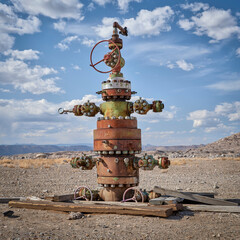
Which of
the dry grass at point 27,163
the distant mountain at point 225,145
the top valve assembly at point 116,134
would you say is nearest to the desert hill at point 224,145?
the distant mountain at point 225,145

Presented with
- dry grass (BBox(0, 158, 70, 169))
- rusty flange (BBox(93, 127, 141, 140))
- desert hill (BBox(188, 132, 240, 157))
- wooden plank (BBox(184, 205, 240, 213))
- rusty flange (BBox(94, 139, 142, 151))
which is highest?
desert hill (BBox(188, 132, 240, 157))

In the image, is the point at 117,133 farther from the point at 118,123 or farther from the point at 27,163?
the point at 27,163

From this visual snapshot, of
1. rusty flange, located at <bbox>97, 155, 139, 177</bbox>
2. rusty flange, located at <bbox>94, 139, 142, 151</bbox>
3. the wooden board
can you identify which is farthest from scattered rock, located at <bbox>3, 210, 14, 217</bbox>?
the wooden board

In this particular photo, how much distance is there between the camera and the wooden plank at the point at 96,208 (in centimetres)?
582

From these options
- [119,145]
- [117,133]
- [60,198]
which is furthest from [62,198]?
[117,133]

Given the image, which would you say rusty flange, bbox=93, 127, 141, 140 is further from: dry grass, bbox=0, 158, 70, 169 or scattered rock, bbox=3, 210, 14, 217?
dry grass, bbox=0, 158, 70, 169

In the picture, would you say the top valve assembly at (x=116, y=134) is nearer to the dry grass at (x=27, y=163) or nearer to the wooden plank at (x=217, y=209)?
the wooden plank at (x=217, y=209)

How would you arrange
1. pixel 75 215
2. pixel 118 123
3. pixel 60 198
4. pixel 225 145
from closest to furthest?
1. pixel 75 215
2. pixel 60 198
3. pixel 118 123
4. pixel 225 145

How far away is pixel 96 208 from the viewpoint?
622cm

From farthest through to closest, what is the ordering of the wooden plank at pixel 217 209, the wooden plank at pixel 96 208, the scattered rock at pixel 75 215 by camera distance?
the wooden plank at pixel 217 209
the scattered rock at pixel 75 215
the wooden plank at pixel 96 208

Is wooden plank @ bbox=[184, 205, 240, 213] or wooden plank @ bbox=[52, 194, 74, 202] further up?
wooden plank @ bbox=[52, 194, 74, 202]

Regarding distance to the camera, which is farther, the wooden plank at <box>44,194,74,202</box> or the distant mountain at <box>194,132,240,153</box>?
the distant mountain at <box>194,132,240,153</box>

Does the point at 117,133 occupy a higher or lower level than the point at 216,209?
higher

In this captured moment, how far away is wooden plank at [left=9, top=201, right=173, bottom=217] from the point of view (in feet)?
19.1
